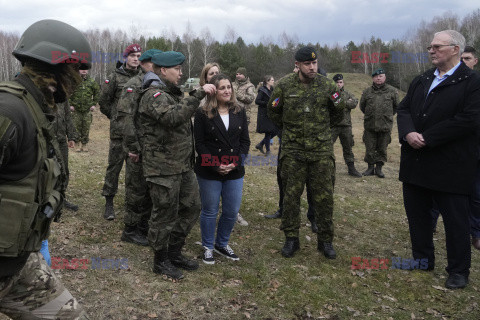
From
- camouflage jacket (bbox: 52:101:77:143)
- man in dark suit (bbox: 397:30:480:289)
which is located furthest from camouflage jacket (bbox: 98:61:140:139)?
man in dark suit (bbox: 397:30:480:289)

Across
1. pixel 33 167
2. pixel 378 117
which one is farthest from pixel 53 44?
pixel 378 117

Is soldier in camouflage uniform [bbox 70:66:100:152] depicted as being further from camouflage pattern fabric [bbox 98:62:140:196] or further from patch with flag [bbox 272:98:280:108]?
patch with flag [bbox 272:98:280:108]

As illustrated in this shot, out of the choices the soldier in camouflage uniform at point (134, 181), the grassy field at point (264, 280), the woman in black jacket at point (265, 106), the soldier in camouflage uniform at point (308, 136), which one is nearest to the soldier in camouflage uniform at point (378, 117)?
the woman in black jacket at point (265, 106)

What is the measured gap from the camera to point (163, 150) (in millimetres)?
4059

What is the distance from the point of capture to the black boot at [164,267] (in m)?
4.32

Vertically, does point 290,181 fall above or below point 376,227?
above

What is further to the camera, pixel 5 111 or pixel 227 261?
pixel 227 261

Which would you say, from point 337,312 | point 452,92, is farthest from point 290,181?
point 452,92

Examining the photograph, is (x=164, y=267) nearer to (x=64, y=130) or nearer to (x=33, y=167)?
(x=33, y=167)

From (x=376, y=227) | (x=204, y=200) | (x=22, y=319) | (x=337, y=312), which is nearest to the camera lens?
(x=22, y=319)

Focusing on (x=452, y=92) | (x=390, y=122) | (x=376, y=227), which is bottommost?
(x=376, y=227)

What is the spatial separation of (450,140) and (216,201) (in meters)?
2.69

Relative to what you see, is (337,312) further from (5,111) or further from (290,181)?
(5,111)

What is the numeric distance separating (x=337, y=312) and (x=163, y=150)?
2.40m
